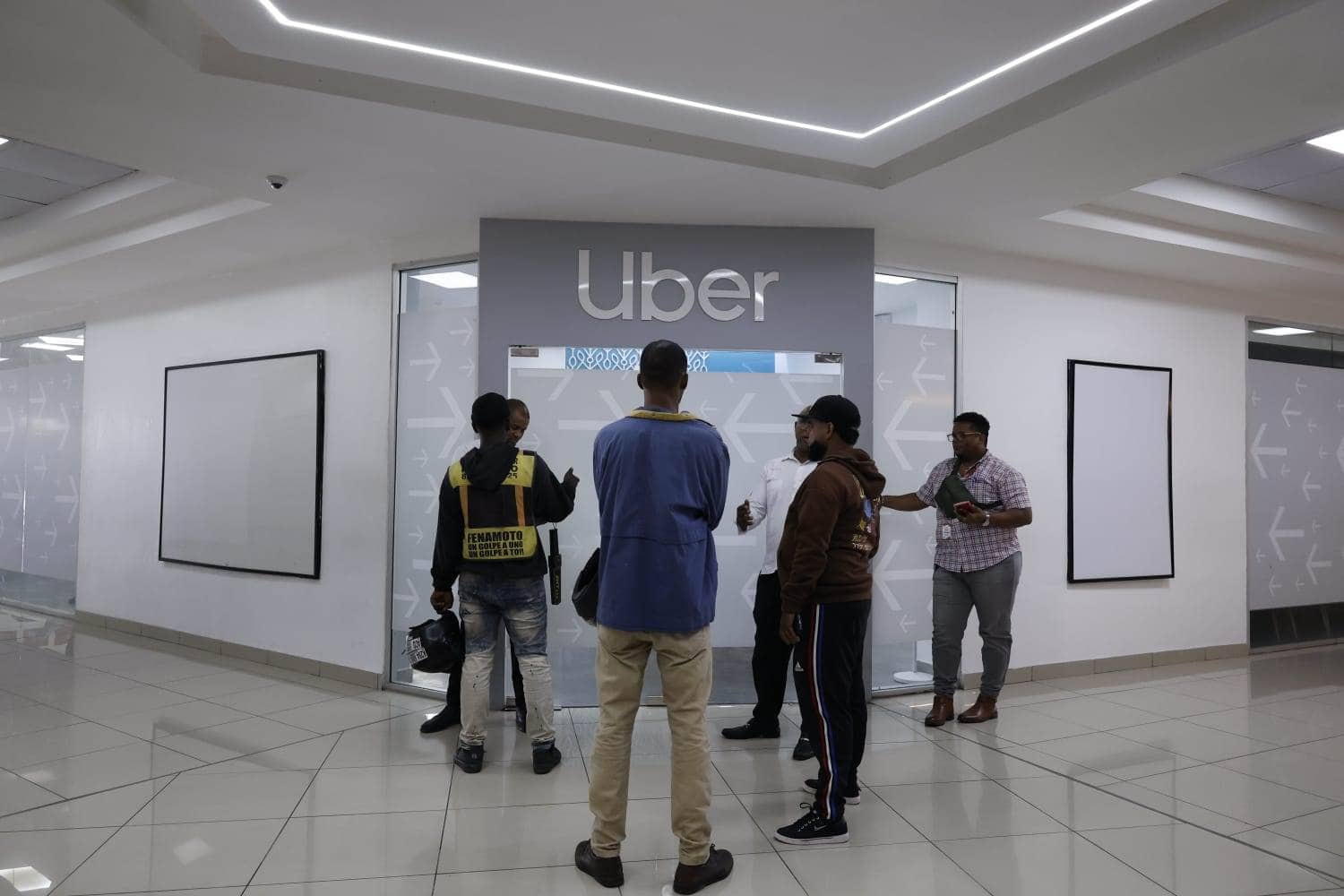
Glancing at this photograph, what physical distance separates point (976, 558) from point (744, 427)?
60.5 inches

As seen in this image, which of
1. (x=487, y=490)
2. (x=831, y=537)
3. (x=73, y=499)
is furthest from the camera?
(x=73, y=499)

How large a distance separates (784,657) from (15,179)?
5.79m

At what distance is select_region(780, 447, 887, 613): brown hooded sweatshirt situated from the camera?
10.1 ft

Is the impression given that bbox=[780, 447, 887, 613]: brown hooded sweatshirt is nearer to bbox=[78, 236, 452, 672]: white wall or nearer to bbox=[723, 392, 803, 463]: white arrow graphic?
bbox=[723, 392, 803, 463]: white arrow graphic

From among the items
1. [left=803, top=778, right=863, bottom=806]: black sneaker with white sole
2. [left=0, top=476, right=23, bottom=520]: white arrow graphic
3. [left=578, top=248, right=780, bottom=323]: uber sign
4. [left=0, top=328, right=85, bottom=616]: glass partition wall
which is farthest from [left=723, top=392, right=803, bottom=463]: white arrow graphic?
[left=0, top=476, right=23, bottom=520]: white arrow graphic

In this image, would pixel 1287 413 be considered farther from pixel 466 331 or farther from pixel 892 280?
pixel 466 331

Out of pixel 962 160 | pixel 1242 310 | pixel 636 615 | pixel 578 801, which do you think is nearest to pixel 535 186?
pixel 962 160

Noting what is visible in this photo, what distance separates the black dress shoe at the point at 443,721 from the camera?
14.9 ft

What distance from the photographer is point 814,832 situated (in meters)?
3.17

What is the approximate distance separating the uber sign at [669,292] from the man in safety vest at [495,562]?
51.9 inches

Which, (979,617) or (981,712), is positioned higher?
(979,617)

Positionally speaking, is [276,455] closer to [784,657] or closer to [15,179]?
[15,179]

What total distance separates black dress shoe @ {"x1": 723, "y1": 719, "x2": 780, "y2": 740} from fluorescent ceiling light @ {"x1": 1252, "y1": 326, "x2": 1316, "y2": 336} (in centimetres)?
565

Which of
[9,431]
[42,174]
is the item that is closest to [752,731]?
[42,174]
